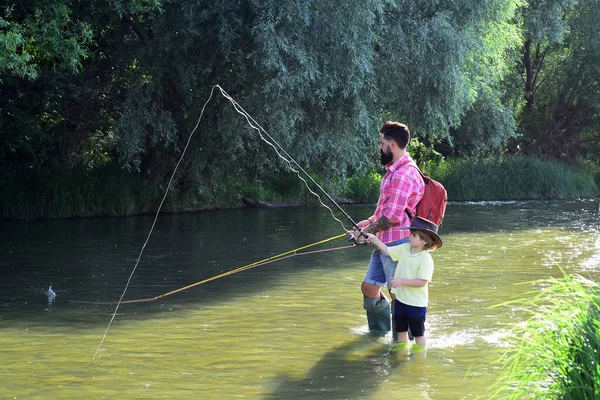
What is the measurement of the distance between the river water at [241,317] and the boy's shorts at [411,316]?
0.24 meters

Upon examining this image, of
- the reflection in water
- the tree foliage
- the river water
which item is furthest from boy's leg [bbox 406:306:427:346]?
the tree foliage

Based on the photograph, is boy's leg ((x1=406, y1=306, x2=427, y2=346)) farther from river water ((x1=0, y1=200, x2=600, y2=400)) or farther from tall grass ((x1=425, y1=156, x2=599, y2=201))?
tall grass ((x1=425, y1=156, x2=599, y2=201))

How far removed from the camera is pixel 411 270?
693 cm

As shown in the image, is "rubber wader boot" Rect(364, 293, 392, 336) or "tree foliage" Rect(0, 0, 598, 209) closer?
"rubber wader boot" Rect(364, 293, 392, 336)

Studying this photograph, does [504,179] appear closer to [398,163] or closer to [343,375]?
[398,163]

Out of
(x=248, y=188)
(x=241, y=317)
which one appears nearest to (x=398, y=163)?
(x=241, y=317)

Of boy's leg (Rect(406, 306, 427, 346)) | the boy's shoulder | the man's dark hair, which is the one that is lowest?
boy's leg (Rect(406, 306, 427, 346))

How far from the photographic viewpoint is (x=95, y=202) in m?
20.9

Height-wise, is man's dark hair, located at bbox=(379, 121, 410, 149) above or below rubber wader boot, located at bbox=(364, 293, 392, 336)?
above

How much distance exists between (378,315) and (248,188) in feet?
55.4

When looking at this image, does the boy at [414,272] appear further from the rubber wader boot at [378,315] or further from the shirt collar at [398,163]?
the rubber wader boot at [378,315]

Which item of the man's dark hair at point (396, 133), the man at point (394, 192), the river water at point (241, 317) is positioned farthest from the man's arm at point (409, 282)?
the man's dark hair at point (396, 133)

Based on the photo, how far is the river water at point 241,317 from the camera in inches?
254

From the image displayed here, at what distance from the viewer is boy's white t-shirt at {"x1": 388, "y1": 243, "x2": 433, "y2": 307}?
689cm
